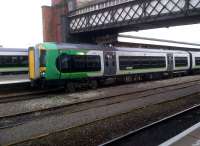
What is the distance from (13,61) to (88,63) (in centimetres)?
520

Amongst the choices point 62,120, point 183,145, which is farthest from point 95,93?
point 183,145

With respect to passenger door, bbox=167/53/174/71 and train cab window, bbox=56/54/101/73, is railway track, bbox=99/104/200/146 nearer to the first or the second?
train cab window, bbox=56/54/101/73

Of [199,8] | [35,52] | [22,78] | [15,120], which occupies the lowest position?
[15,120]

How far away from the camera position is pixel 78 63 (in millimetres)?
17922

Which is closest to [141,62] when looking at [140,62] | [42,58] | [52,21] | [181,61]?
[140,62]

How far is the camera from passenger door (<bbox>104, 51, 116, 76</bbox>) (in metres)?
20.0

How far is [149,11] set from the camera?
26.1 m

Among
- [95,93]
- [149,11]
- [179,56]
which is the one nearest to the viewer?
[95,93]

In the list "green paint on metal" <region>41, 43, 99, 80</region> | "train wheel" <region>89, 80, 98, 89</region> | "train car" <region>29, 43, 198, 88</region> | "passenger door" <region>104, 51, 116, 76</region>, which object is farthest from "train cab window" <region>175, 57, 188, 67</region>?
"green paint on metal" <region>41, 43, 99, 80</region>

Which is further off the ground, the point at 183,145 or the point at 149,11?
the point at 149,11

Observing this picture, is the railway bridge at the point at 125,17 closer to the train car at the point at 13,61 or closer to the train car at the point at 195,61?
the train car at the point at 195,61

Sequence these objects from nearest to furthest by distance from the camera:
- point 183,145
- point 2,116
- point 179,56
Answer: point 183,145, point 2,116, point 179,56

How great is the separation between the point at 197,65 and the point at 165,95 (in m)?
18.9

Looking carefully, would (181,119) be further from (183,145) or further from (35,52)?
(35,52)
